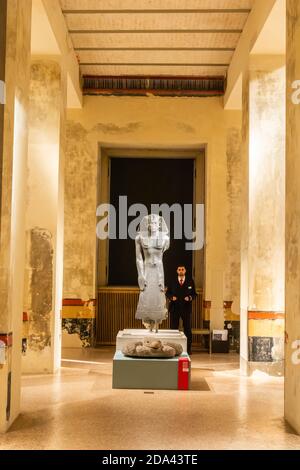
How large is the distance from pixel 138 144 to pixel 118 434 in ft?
29.9

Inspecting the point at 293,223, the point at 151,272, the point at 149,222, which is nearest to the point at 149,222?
the point at 149,222

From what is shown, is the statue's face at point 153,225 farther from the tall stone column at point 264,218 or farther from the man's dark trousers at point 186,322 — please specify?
the man's dark trousers at point 186,322

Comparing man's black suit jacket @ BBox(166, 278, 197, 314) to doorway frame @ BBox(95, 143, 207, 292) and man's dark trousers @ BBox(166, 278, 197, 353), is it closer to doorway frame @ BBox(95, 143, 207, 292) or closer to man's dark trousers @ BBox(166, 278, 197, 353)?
man's dark trousers @ BBox(166, 278, 197, 353)

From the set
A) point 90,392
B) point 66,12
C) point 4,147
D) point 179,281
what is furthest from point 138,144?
point 4,147

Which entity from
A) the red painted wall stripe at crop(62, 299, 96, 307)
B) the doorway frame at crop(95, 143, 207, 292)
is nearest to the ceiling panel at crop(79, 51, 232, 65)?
the doorway frame at crop(95, 143, 207, 292)

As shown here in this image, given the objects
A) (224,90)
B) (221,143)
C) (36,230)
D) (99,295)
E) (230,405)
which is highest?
(224,90)

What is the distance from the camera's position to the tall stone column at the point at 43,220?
10461 millimetres

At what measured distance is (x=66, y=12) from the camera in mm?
10891

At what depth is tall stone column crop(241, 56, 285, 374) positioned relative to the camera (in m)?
10.3

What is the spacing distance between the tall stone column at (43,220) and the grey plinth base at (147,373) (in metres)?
1.85

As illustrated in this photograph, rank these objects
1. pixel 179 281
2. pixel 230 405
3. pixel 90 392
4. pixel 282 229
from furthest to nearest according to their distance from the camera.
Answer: pixel 179 281, pixel 282 229, pixel 90 392, pixel 230 405

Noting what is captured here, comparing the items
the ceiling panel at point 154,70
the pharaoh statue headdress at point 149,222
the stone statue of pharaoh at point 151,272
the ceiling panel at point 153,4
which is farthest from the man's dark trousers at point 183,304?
the ceiling panel at point 153,4

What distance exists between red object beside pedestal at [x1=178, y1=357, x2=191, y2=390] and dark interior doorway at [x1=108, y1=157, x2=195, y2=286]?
261 inches

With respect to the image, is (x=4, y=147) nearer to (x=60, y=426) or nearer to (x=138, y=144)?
(x=60, y=426)
